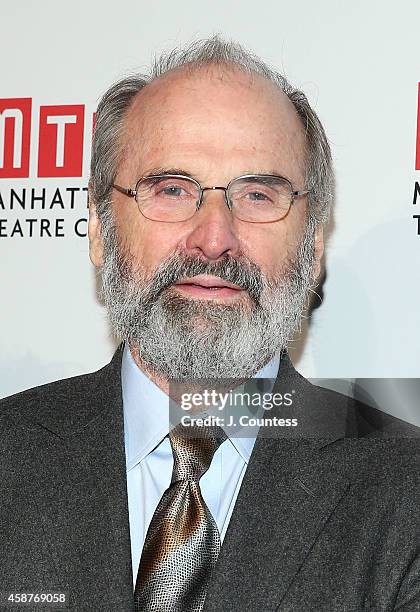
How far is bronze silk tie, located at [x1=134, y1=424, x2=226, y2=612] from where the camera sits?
1.56m

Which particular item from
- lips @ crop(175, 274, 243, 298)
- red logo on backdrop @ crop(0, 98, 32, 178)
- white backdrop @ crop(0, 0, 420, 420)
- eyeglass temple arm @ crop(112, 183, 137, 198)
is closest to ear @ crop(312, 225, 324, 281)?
white backdrop @ crop(0, 0, 420, 420)

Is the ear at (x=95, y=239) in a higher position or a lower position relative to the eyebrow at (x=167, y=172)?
lower

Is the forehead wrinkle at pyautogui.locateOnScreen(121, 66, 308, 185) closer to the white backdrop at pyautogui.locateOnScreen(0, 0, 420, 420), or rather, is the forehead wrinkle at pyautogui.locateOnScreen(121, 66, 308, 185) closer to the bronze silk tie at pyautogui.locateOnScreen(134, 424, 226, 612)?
the white backdrop at pyautogui.locateOnScreen(0, 0, 420, 420)

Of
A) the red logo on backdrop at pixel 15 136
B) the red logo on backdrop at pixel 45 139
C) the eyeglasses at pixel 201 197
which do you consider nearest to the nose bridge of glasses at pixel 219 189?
the eyeglasses at pixel 201 197

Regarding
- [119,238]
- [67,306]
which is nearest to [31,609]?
[119,238]

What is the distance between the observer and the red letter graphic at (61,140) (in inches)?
90.0

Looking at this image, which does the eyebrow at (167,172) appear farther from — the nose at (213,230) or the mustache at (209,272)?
the mustache at (209,272)

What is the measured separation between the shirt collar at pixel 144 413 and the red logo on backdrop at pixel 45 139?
A: 61cm

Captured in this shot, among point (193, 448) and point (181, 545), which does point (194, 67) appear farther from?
point (181, 545)

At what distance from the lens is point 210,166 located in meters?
1.80

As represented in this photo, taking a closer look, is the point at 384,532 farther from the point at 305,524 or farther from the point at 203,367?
the point at 203,367

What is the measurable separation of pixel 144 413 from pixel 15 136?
879 mm

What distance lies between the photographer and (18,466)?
172 centimetres

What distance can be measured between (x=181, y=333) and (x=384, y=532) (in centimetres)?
50
